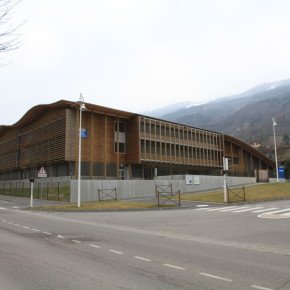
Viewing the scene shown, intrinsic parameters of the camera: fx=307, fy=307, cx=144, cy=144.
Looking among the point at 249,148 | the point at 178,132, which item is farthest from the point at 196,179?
the point at 249,148

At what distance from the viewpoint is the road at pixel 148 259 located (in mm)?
5164

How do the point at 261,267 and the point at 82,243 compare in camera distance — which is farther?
the point at 82,243

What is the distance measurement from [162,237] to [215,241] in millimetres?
1813

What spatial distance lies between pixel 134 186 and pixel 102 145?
12.8 metres

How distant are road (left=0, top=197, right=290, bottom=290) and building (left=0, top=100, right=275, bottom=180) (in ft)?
99.0

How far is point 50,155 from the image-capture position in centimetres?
4200

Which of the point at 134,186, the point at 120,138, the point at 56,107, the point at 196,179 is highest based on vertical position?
the point at 56,107

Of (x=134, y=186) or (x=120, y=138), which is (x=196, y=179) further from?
(x=120, y=138)

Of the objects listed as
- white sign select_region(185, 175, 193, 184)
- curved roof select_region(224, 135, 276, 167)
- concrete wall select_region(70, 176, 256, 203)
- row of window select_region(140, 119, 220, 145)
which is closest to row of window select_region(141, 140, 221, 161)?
row of window select_region(140, 119, 220, 145)

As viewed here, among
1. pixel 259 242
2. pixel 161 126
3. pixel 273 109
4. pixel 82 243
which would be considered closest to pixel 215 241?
pixel 259 242

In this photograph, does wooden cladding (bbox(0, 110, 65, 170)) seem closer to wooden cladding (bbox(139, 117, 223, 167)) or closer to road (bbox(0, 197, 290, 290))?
wooden cladding (bbox(139, 117, 223, 167))

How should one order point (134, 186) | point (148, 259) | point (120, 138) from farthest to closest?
1. point (120, 138)
2. point (134, 186)
3. point (148, 259)

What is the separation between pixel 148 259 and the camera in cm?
686

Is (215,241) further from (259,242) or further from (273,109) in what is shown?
(273,109)
